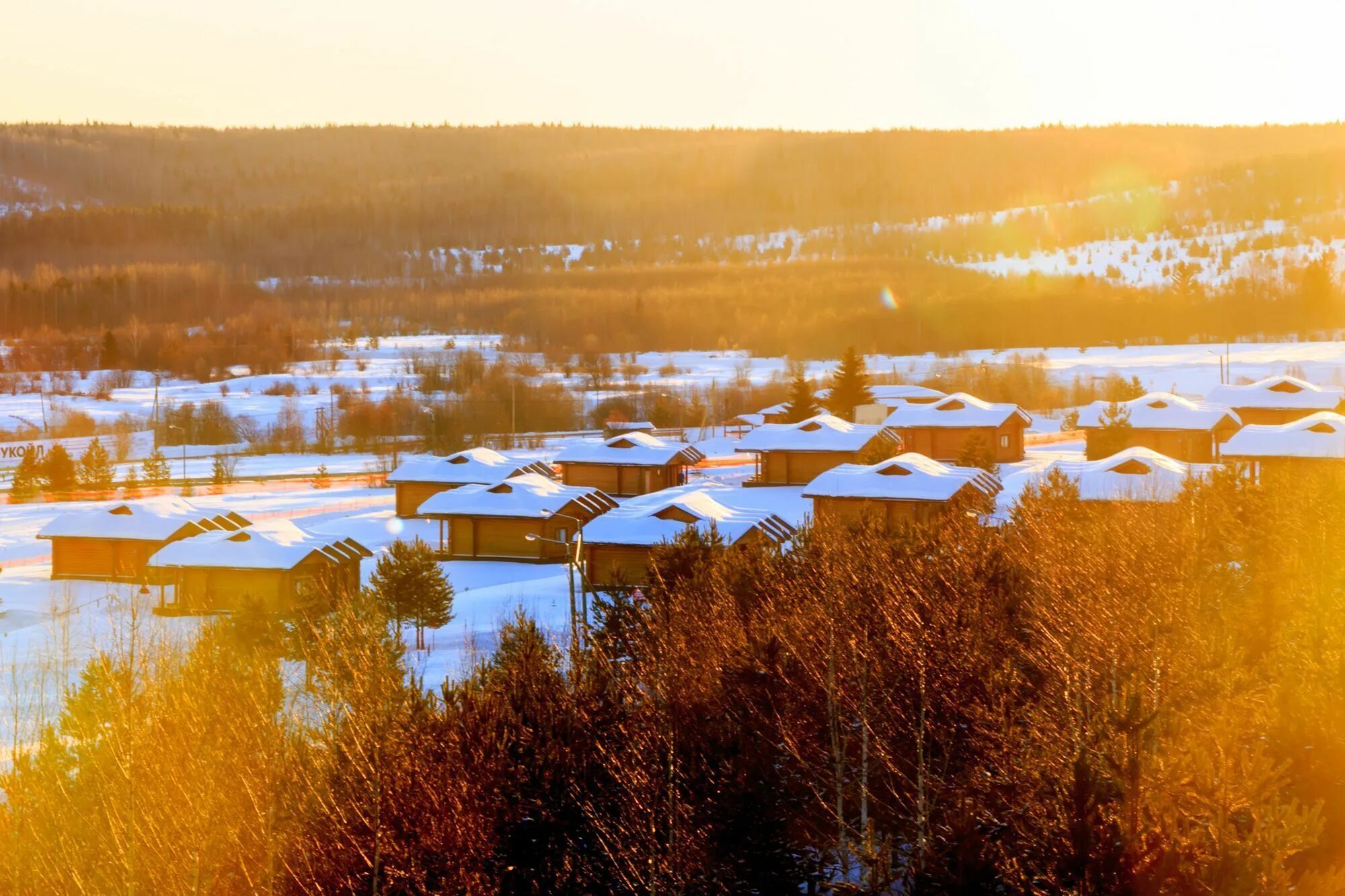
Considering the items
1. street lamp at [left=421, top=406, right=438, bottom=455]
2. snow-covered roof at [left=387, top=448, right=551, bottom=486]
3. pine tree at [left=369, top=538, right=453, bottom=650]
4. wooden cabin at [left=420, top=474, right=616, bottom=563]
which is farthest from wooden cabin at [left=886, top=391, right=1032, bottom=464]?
pine tree at [left=369, top=538, right=453, bottom=650]

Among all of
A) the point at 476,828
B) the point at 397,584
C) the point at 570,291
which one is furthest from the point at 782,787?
the point at 570,291

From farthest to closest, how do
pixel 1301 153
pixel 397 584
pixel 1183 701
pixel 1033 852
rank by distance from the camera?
pixel 1301 153, pixel 397 584, pixel 1183 701, pixel 1033 852

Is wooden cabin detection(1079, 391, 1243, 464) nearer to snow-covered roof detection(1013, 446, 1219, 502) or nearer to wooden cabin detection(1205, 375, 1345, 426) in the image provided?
wooden cabin detection(1205, 375, 1345, 426)

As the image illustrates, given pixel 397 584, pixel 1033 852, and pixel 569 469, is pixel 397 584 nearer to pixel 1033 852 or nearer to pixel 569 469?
pixel 1033 852

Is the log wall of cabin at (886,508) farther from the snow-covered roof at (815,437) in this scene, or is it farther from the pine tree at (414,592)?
the pine tree at (414,592)

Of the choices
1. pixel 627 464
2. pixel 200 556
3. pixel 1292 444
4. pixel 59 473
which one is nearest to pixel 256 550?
pixel 200 556

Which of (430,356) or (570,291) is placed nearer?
(430,356)

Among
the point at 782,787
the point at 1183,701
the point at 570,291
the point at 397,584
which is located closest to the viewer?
the point at 1183,701
